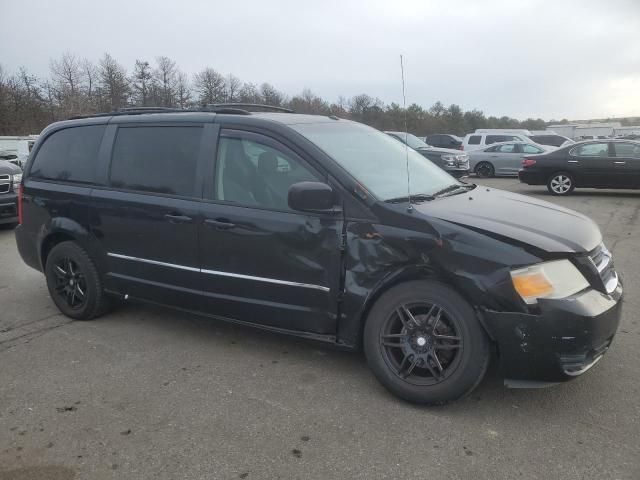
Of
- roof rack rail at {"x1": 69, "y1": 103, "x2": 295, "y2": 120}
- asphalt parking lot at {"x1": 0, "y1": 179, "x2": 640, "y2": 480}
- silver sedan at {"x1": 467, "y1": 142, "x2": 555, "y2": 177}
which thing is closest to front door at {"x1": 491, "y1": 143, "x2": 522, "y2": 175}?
silver sedan at {"x1": 467, "y1": 142, "x2": 555, "y2": 177}

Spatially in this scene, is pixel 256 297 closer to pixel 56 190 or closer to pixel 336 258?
pixel 336 258

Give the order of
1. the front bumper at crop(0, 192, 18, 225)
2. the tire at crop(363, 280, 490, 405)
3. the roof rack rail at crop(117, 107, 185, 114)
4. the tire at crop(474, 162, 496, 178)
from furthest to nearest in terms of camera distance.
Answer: the tire at crop(474, 162, 496, 178) < the front bumper at crop(0, 192, 18, 225) < the roof rack rail at crop(117, 107, 185, 114) < the tire at crop(363, 280, 490, 405)

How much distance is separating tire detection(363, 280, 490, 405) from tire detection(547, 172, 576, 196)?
12.0 metres

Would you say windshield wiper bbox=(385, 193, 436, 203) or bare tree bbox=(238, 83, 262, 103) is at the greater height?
bare tree bbox=(238, 83, 262, 103)

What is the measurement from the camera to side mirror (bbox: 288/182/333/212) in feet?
10.3

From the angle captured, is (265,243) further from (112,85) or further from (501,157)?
(112,85)

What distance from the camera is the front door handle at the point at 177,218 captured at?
3752 mm

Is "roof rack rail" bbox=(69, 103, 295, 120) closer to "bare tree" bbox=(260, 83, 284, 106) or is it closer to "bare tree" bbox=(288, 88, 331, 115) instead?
"bare tree" bbox=(288, 88, 331, 115)

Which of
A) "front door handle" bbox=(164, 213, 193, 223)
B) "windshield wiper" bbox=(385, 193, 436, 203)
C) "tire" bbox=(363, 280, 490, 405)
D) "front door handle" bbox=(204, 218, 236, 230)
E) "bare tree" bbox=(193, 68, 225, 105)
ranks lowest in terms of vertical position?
"tire" bbox=(363, 280, 490, 405)

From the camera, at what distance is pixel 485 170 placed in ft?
65.5

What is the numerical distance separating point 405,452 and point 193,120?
2.69 meters

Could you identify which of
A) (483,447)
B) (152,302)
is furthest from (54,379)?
(483,447)

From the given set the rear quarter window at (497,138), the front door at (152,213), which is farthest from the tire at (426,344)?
the rear quarter window at (497,138)

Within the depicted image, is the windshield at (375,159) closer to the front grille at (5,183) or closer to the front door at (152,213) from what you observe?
the front door at (152,213)
